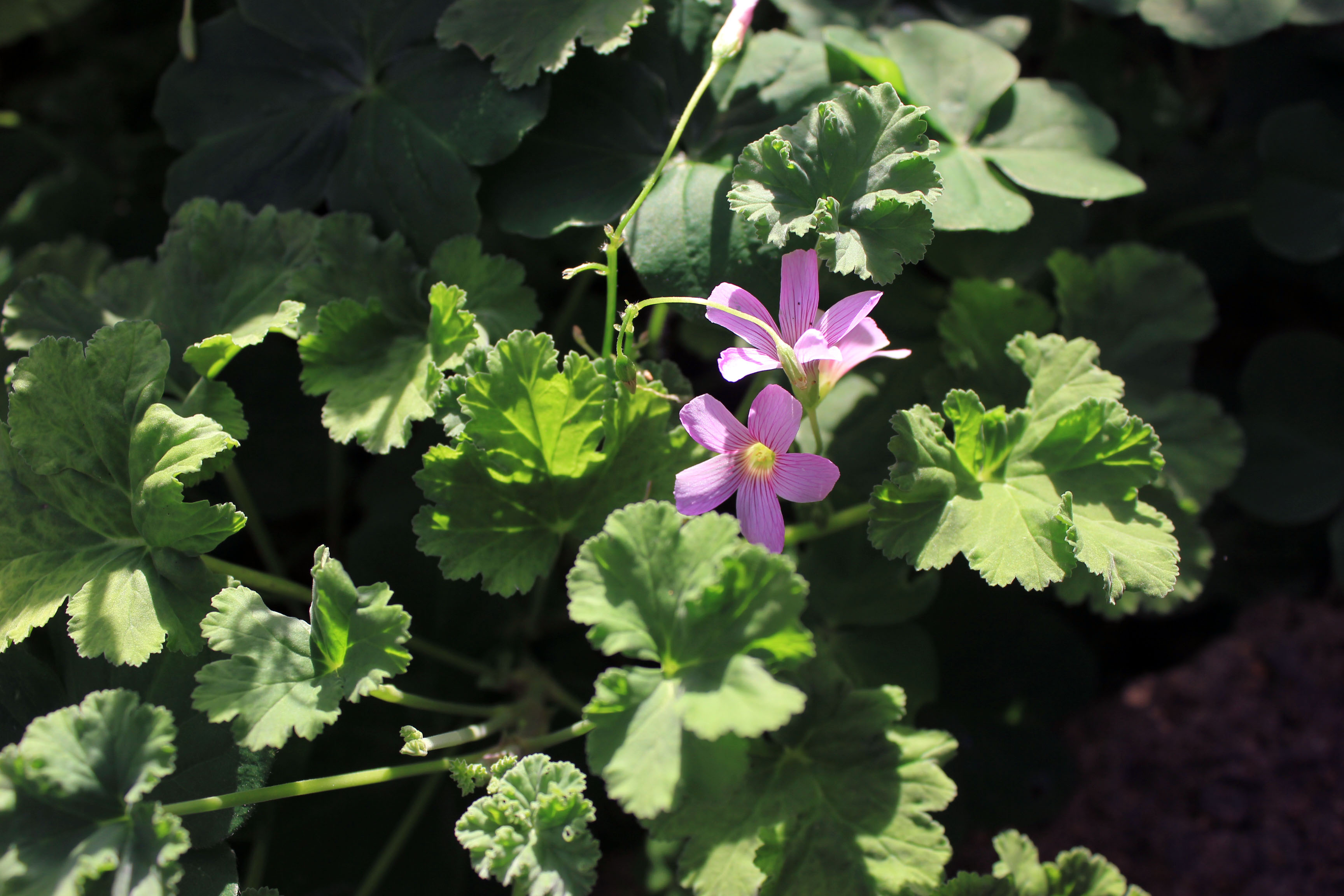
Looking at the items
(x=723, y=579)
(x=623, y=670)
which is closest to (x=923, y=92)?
(x=723, y=579)

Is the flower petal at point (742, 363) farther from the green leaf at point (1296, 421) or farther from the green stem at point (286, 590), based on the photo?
the green leaf at point (1296, 421)

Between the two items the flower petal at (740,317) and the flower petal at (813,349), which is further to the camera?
the flower petal at (740,317)

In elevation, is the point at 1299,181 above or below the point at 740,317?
below

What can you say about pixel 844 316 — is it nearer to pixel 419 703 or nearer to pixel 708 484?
pixel 708 484

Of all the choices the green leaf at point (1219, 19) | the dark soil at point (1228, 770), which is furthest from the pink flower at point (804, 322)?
the dark soil at point (1228, 770)

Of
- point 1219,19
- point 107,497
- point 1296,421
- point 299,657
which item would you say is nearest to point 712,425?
point 299,657

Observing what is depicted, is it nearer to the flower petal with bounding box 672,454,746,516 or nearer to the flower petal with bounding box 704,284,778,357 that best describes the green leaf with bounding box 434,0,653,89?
the flower petal with bounding box 704,284,778,357
